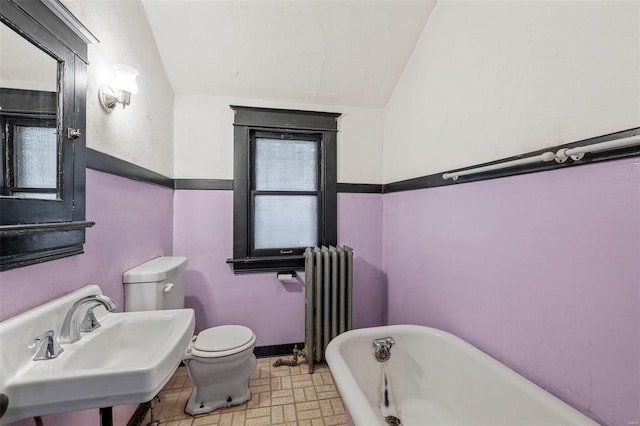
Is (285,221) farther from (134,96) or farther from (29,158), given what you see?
(29,158)

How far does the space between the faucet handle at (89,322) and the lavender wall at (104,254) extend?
0.38 feet

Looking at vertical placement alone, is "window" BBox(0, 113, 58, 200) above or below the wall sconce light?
below

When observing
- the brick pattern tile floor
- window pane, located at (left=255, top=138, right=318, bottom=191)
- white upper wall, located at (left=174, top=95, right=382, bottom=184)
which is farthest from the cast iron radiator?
white upper wall, located at (left=174, top=95, right=382, bottom=184)

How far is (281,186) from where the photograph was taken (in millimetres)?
2346

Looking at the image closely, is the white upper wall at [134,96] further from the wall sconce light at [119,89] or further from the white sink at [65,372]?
the white sink at [65,372]

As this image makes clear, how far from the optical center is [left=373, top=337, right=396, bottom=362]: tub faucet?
1425mm

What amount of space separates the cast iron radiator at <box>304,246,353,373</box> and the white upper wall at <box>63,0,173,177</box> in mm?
1317

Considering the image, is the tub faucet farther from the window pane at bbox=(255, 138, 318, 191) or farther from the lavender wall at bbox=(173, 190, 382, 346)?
the window pane at bbox=(255, 138, 318, 191)

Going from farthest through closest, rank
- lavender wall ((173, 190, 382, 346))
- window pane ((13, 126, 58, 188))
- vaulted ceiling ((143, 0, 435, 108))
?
lavender wall ((173, 190, 382, 346)) → vaulted ceiling ((143, 0, 435, 108)) → window pane ((13, 126, 58, 188))

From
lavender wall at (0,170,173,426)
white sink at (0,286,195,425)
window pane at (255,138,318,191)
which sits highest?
window pane at (255,138,318,191)

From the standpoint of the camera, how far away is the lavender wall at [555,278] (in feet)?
2.66

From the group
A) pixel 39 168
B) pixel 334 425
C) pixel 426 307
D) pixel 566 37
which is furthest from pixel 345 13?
pixel 334 425

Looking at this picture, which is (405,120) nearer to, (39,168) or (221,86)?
(221,86)

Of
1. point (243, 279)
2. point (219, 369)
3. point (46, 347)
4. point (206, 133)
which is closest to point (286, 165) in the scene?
point (206, 133)
